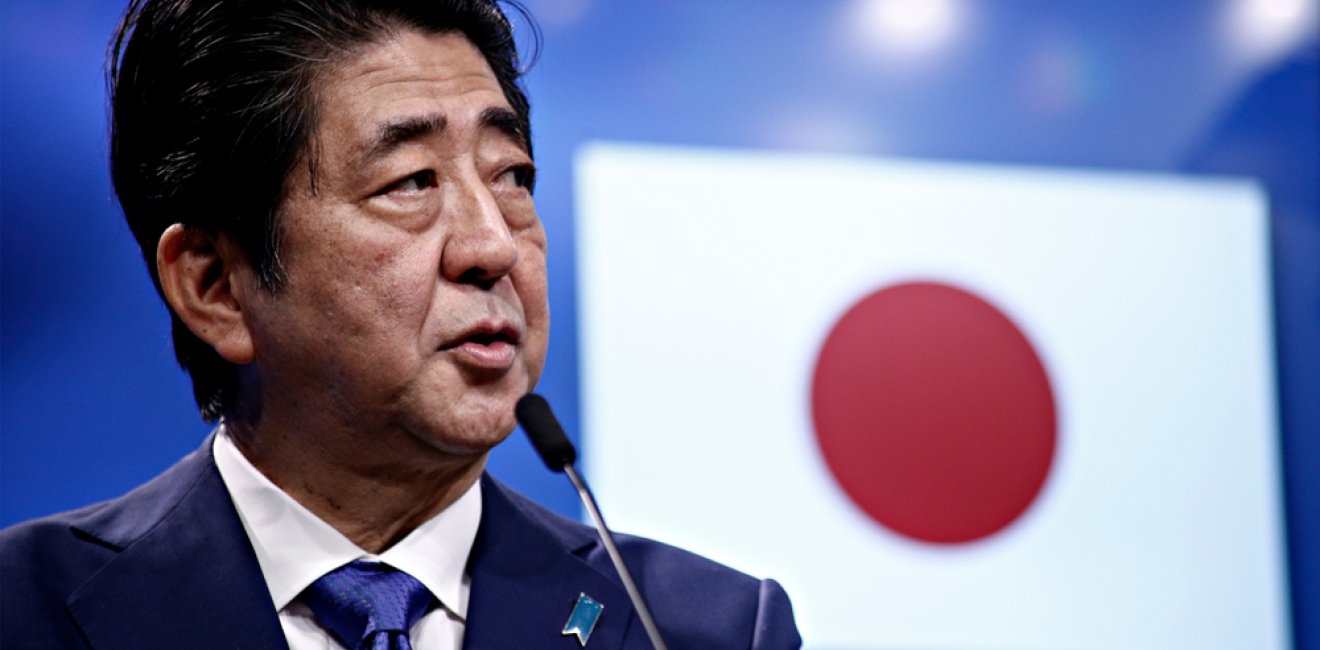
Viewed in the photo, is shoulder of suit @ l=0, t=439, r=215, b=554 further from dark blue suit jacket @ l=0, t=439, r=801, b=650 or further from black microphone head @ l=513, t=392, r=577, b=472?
black microphone head @ l=513, t=392, r=577, b=472

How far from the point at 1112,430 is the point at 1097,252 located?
28 centimetres

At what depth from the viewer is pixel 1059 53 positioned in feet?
8.02

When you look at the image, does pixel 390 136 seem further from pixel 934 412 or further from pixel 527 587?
pixel 934 412

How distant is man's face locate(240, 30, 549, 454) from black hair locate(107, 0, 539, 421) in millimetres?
25

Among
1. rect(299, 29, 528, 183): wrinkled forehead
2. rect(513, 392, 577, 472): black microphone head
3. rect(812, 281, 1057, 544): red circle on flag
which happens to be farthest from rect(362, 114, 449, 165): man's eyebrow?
rect(812, 281, 1057, 544): red circle on flag

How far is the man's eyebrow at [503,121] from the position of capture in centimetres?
155

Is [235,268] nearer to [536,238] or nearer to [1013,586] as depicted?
[536,238]

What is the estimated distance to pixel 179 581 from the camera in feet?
4.86

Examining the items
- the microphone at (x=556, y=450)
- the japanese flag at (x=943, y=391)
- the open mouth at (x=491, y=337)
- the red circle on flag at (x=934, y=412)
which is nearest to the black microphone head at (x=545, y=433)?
the microphone at (x=556, y=450)

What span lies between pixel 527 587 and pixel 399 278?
1.22ft

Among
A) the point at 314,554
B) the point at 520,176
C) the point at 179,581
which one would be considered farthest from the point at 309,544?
the point at 520,176

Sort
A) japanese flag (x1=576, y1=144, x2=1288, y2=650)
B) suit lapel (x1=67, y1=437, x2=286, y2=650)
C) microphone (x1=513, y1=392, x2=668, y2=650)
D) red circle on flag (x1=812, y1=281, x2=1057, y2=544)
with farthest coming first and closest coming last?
red circle on flag (x1=812, y1=281, x2=1057, y2=544)
japanese flag (x1=576, y1=144, x2=1288, y2=650)
suit lapel (x1=67, y1=437, x2=286, y2=650)
microphone (x1=513, y1=392, x2=668, y2=650)

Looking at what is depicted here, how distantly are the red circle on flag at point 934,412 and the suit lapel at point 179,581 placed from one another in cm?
93

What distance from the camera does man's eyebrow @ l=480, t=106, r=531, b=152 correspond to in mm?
1548
